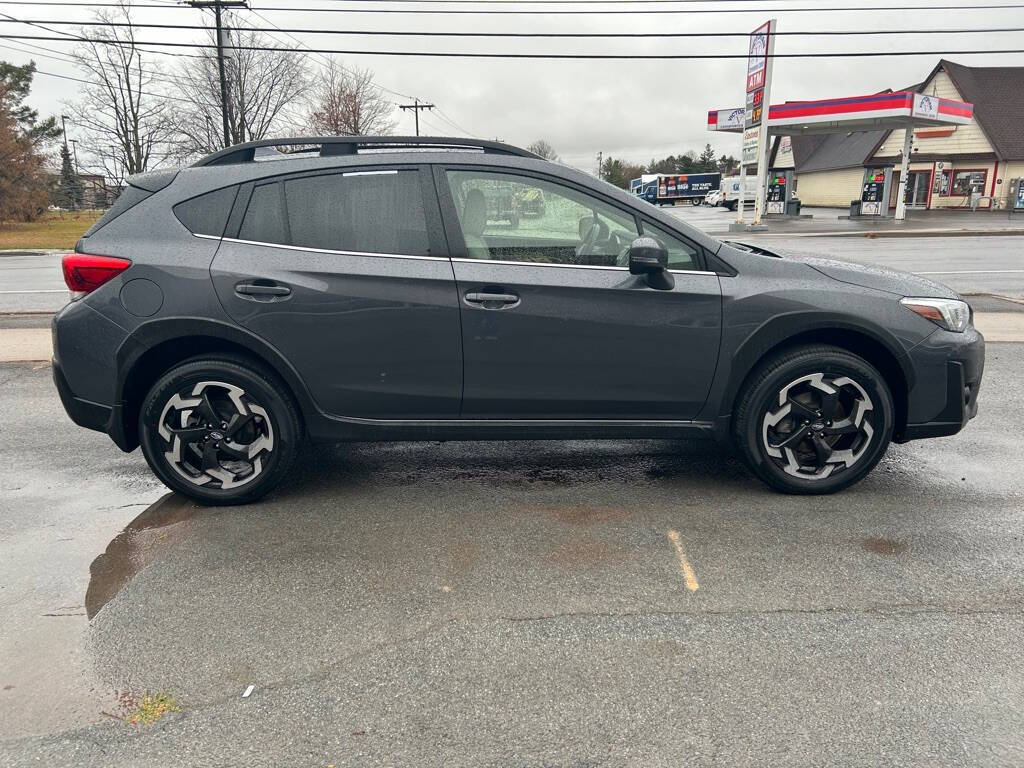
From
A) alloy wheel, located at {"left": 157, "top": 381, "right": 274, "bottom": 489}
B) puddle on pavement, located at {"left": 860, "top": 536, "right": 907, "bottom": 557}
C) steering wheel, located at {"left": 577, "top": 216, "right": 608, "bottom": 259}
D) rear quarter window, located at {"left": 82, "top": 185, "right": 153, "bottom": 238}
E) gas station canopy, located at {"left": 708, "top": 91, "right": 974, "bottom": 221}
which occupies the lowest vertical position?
puddle on pavement, located at {"left": 860, "top": 536, "right": 907, "bottom": 557}

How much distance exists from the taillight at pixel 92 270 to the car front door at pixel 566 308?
1.65m

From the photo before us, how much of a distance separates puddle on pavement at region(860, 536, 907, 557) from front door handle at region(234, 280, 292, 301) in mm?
2991

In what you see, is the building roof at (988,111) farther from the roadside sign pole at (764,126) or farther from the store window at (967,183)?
the roadside sign pole at (764,126)

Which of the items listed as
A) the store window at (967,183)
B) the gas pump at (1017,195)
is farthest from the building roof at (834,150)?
the gas pump at (1017,195)

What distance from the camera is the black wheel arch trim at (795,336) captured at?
3807 millimetres

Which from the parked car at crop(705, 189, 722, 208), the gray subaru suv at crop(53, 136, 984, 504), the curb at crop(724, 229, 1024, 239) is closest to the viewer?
the gray subaru suv at crop(53, 136, 984, 504)

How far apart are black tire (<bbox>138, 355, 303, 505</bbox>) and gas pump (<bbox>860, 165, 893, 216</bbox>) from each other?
121ft

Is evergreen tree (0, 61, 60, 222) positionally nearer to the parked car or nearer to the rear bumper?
the rear bumper

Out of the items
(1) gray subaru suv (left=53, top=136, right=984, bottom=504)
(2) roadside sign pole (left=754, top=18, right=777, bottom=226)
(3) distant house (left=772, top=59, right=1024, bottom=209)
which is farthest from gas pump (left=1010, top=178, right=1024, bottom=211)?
(1) gray subaru suv (left=53, top=136, right=984, bottom=504)

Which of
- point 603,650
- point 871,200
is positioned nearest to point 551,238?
point 603,650

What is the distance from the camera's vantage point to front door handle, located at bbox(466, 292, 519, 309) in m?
3.71

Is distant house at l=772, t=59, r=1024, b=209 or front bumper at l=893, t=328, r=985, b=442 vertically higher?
distant house at l=772, t=59, r=1024, b=209

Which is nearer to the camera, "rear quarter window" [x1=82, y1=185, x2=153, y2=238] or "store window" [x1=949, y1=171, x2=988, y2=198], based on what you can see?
"rear quarter window" [x1=82, y1=185, x2=153, y2=238]

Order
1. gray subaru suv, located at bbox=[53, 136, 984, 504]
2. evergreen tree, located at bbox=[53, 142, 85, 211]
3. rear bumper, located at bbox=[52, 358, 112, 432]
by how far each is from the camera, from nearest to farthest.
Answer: gray subaru suv, located at bbox=[53, 136, 984, 504] → rear bumper, located at bbox=[52, 358, 112, 432] → evergreen tree, located at bbox=[53, 142, 85, 211]
